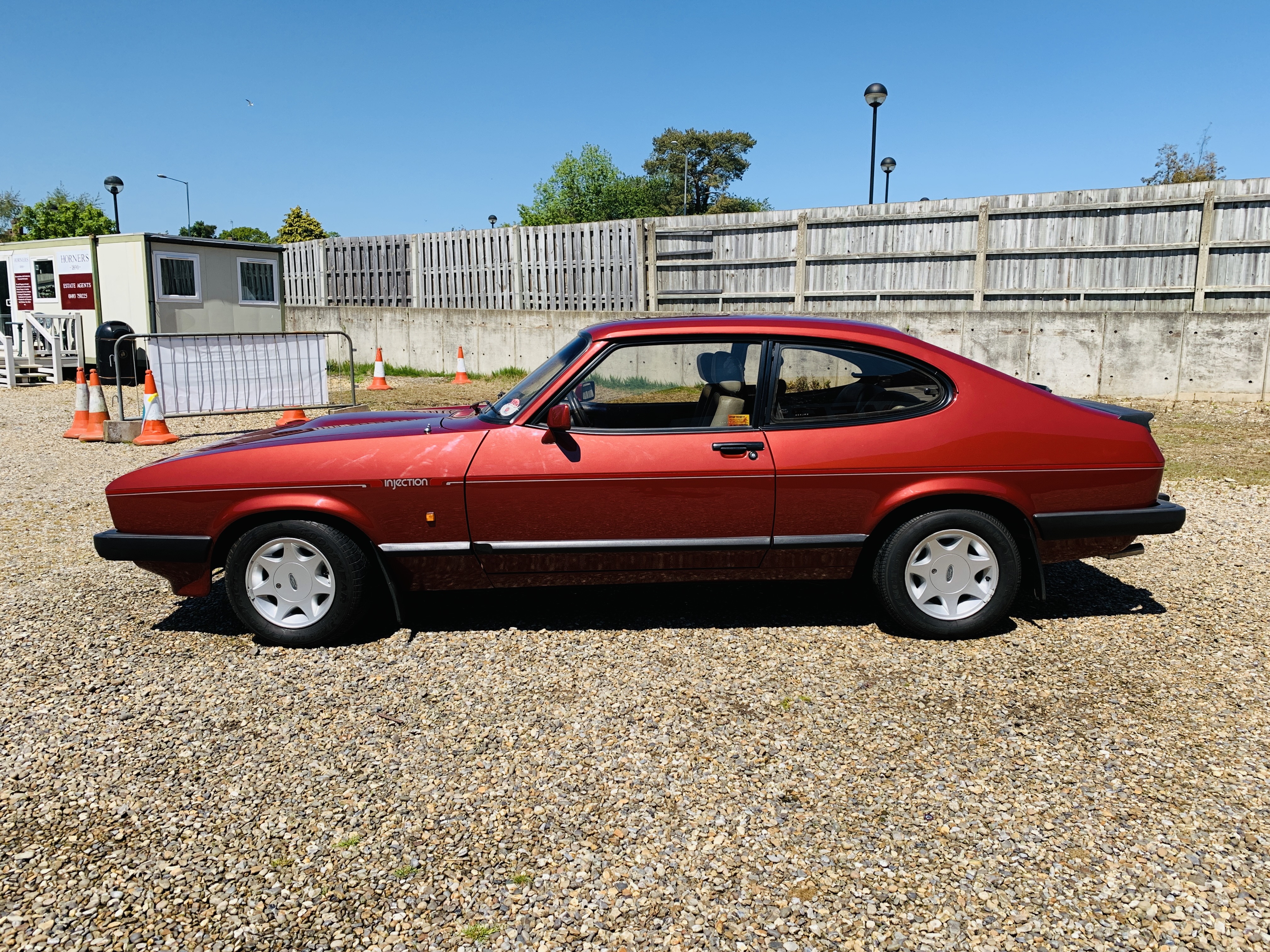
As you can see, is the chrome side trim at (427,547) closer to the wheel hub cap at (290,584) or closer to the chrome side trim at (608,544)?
the chrome side trim at (608,544)

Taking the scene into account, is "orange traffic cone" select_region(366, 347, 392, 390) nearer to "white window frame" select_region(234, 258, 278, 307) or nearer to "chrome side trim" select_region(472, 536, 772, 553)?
"white window frame" select_region(234, 258, 278, 307)

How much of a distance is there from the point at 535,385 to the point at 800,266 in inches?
530

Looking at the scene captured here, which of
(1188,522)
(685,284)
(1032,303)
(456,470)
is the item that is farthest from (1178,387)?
(456,470)

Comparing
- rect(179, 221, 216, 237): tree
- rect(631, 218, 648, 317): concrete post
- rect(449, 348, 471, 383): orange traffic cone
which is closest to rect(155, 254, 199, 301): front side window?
rect(449, 348, 471, 383): orange traffic cone

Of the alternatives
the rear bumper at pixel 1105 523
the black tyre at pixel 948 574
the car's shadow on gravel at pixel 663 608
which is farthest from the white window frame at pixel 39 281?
the rear bumper at pixel 1105 523

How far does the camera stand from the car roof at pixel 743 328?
15.3ft

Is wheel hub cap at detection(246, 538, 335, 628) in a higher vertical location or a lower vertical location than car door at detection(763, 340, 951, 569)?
lower

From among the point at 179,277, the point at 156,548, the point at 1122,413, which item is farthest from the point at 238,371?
the point at 1122,413

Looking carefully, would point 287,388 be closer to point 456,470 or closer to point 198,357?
point 198,357

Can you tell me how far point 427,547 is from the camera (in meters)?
4.52

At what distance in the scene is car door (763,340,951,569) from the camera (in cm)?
450

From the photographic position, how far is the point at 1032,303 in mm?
15672

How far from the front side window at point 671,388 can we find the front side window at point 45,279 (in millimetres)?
17864

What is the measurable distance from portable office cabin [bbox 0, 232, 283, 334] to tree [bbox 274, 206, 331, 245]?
157 ft
